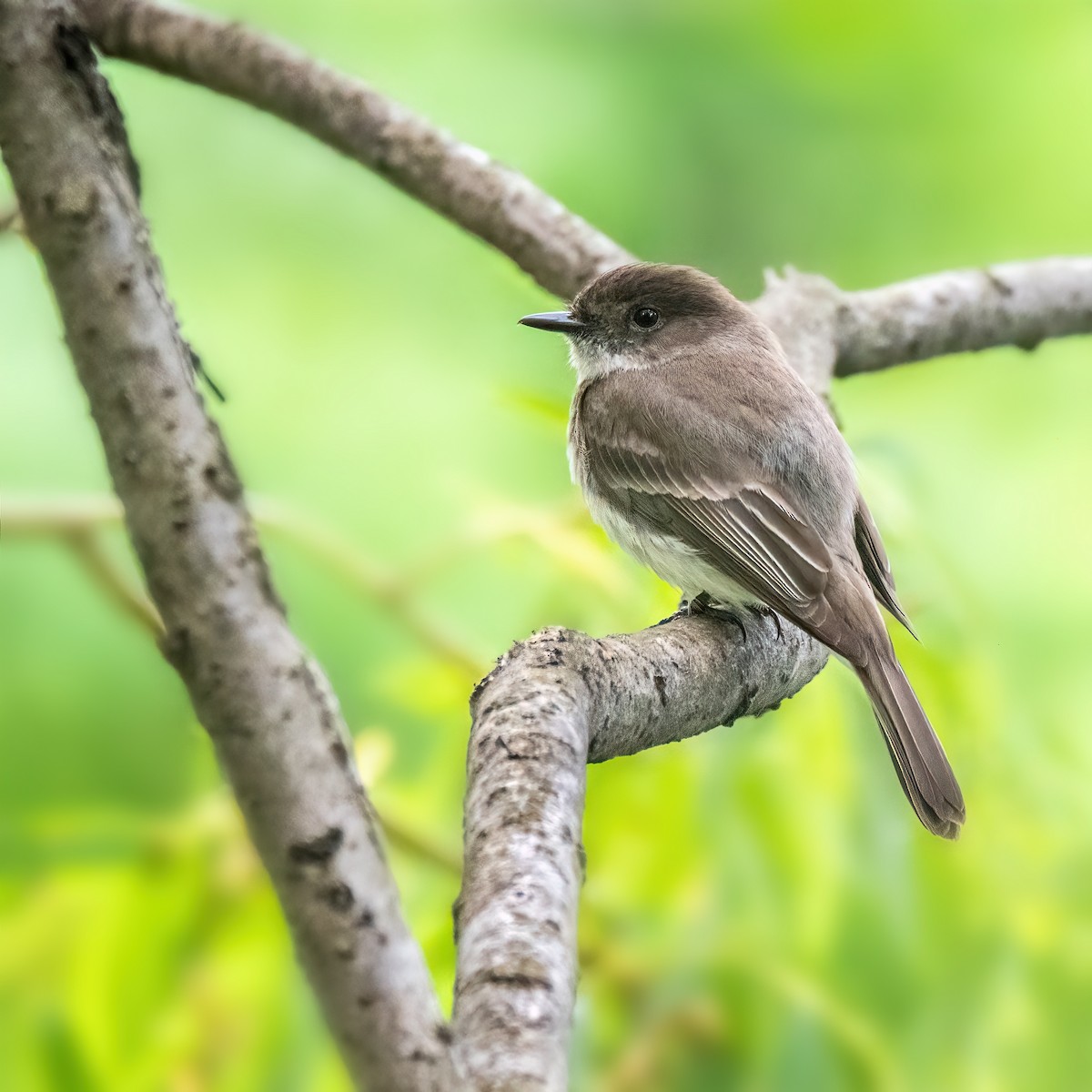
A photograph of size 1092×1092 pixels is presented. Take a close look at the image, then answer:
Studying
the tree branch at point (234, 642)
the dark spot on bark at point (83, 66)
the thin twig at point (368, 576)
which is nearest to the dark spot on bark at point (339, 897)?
the tree branch at point (234, 642)

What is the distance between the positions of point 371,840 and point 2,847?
4.39 ft

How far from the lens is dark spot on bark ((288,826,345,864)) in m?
0.52

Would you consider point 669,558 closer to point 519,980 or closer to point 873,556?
point 873,556

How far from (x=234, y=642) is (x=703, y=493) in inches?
49.8

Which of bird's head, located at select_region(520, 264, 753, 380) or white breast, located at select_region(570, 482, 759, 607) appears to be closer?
white breast, located at select_region(570, 482, 759, 607)

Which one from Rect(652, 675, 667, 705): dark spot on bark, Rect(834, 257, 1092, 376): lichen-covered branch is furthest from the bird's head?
Rect(652, 675, 667, 705): dark spot on bark

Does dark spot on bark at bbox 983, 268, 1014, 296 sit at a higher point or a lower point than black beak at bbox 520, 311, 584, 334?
higher

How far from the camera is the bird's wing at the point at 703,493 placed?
5.22ft

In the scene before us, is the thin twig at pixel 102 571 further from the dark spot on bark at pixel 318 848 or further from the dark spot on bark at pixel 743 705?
the dark spot on bark at pixel 318 848

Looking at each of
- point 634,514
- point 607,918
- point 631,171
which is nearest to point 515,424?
point 631,171

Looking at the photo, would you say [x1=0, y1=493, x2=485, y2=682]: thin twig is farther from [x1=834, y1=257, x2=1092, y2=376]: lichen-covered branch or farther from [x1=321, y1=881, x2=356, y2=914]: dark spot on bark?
[x1=321, y1=881, x2=356, y2=914]: dark spot on bark

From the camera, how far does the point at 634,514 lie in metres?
1.79

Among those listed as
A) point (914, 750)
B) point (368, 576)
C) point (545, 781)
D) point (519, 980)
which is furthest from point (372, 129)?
point (519, 980)

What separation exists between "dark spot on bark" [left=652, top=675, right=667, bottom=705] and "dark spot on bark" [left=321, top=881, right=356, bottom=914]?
0.72 metres
